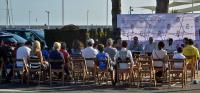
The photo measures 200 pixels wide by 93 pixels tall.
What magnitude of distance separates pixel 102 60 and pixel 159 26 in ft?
24.1

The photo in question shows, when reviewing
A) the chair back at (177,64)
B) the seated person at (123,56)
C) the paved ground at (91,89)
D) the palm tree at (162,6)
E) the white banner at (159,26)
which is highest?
the palm tree at (162,6)

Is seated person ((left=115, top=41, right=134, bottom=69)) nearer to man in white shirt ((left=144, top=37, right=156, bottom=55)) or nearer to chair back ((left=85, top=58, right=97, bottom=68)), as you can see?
chair back ((left=85, top=58, right=97, bottom=68))

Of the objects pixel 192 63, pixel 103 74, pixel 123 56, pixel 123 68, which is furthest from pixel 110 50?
pixel 192 63

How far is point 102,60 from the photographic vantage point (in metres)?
17.9

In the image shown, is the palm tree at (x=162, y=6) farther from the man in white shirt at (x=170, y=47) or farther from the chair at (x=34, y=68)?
the chair at (x=34, y=68)

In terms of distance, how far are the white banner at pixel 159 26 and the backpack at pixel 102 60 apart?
23.0 ft

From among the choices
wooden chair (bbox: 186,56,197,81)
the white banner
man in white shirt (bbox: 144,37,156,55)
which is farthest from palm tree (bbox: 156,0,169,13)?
wooden chair (bbox: 186,56,197,81)

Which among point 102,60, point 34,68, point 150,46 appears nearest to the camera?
point 102,60

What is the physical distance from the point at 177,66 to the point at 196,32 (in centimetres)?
676

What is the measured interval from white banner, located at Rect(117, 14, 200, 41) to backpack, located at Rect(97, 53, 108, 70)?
23.0ft

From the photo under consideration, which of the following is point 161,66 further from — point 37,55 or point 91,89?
point 37,55

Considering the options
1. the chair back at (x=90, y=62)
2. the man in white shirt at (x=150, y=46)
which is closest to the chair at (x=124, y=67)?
the chair back at (x=90, y=62)

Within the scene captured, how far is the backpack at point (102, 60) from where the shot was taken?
17875 mm

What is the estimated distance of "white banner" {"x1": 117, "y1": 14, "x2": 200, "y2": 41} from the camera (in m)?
24.1
